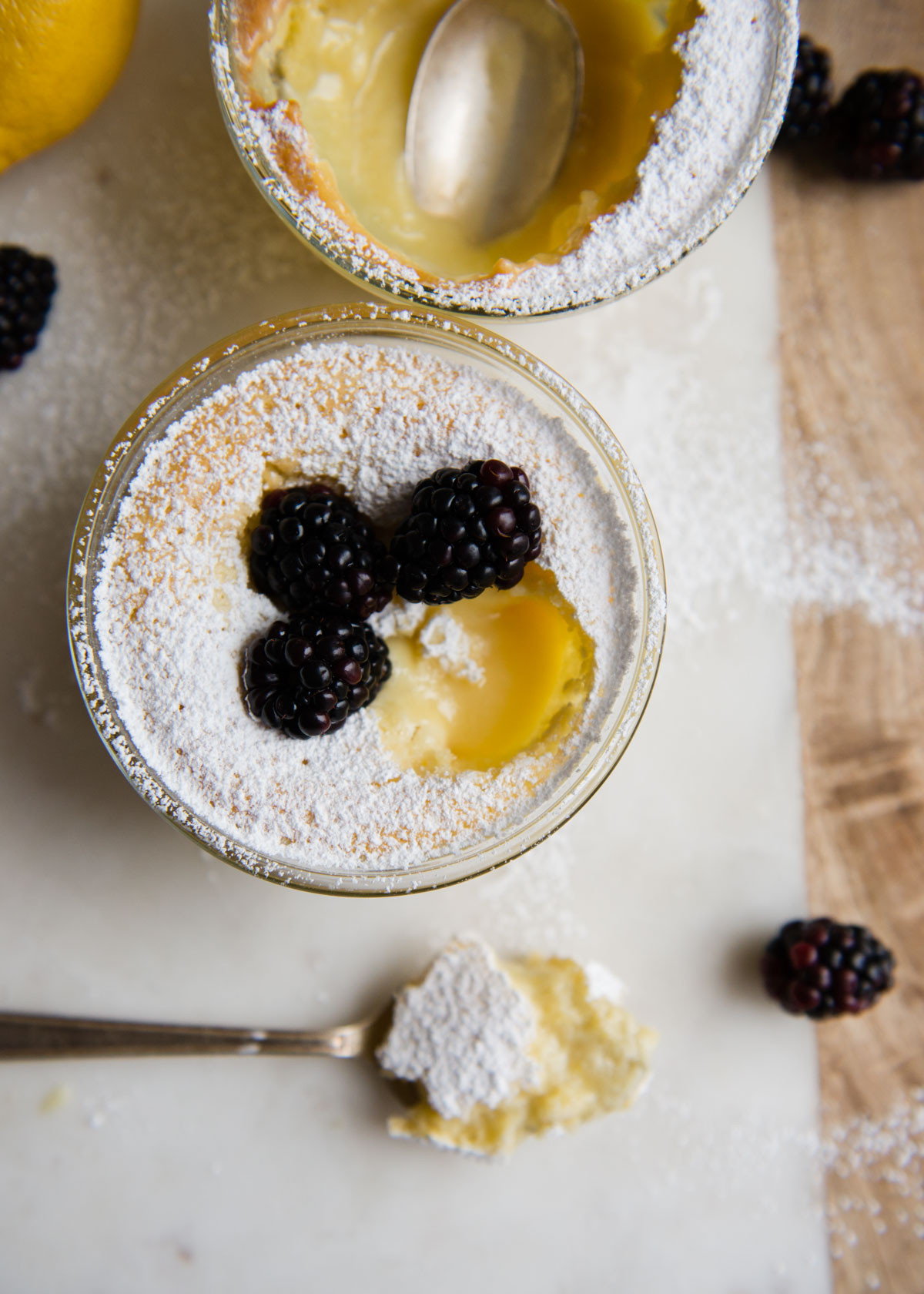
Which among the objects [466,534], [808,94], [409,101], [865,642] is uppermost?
[808,94]

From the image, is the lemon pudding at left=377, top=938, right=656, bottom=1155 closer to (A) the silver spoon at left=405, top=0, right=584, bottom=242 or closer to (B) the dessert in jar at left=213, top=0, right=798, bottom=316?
(B) the dessert in jar at left=213, top=0, right=798, bottom=316

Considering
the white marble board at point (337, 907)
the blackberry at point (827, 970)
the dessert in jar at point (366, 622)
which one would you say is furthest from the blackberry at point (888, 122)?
the blackberry at point (827, 970)

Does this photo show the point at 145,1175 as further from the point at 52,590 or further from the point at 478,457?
the point at 478,457

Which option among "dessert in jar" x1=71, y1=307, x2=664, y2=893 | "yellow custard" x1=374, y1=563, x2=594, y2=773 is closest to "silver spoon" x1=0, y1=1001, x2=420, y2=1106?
"dessert in jar" x1=71, y1=307, x2=664, y2=893

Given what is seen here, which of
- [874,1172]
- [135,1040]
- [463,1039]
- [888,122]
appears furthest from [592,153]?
[874,1172]

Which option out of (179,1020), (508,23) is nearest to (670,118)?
(508,23)

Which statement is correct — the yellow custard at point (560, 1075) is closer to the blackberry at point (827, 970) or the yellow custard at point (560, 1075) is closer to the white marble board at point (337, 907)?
the white marble board at point (337, 907)

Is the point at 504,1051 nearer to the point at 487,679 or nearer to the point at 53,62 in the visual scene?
the point at 487,679
